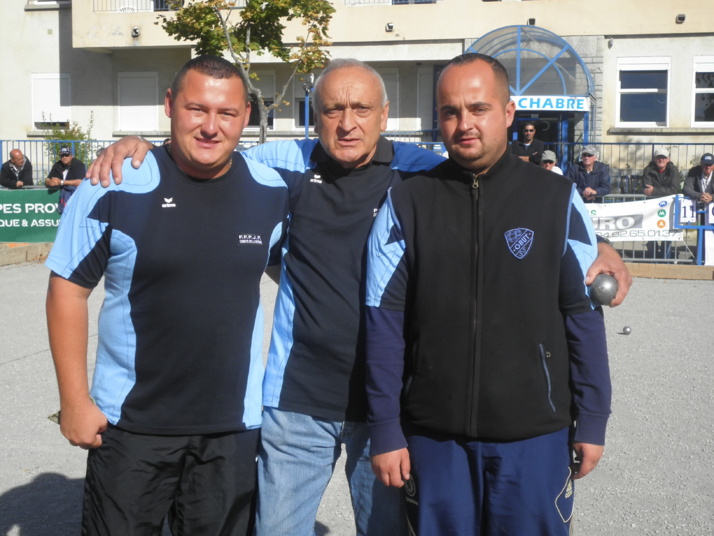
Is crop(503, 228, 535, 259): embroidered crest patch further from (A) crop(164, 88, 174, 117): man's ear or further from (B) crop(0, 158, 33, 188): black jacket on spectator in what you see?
(B) crop(0, 158, 33, 188): black jacket on spectator

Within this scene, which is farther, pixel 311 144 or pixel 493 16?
pixel 493 16

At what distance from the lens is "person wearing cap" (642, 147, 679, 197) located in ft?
52.6

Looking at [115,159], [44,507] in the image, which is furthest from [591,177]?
[115,159]

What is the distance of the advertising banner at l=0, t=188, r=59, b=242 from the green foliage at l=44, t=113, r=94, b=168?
15.6 ft

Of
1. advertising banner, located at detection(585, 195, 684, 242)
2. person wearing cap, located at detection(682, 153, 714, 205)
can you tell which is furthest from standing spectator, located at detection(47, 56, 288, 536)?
person wearing cap, located at detection(682, 153, 714, 205)

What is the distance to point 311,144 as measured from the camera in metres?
3.50

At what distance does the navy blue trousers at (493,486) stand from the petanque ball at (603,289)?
1.50 ft

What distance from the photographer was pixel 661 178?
53.6 ft

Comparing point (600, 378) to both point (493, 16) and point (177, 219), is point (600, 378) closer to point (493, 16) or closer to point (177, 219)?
point (177, 219)

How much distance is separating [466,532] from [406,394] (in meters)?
0.49

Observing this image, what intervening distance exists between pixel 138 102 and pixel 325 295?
91.1 feet

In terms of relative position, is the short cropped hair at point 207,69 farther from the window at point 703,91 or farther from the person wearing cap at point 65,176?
the window at point 703,91

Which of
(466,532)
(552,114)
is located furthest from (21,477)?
(552,114)

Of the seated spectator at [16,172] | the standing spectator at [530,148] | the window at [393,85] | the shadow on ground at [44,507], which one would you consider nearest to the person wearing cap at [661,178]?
the standing spectator at [530,148]
